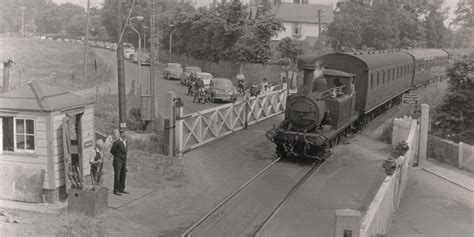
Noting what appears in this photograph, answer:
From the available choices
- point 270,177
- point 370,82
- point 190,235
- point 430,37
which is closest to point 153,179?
point 270,177

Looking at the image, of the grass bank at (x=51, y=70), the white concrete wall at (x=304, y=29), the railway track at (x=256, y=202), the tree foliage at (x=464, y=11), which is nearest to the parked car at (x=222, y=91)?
the grass bank at (x=51, y=70)

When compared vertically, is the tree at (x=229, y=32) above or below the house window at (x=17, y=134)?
above

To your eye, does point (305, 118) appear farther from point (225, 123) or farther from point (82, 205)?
point (82, 205)

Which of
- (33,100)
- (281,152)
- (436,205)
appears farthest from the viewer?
(281,152)

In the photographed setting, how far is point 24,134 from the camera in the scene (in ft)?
37.2

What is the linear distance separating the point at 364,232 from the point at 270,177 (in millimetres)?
7706

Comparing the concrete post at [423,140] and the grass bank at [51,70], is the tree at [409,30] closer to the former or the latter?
the grass bank at [51,70]

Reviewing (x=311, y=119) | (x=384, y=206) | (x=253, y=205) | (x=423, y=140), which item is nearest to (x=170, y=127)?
(x=311, y=119)

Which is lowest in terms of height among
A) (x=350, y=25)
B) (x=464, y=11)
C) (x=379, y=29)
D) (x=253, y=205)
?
(x=253, y=205)

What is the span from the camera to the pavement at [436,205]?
11.4 meters

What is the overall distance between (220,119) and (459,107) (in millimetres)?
9932

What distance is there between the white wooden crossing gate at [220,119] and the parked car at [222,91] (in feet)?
17.2

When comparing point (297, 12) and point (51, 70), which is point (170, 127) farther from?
point (297, 12)

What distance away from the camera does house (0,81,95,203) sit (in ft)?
36.8
